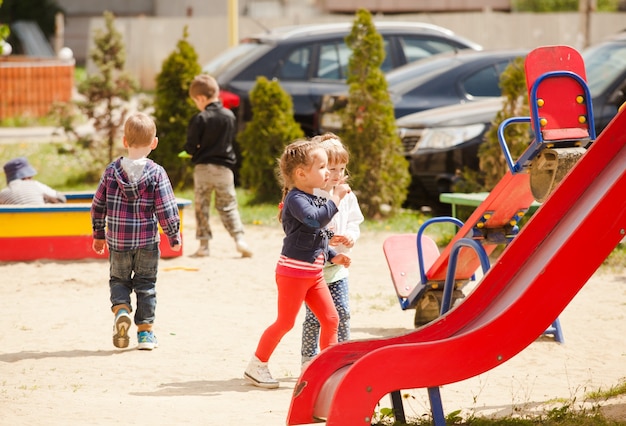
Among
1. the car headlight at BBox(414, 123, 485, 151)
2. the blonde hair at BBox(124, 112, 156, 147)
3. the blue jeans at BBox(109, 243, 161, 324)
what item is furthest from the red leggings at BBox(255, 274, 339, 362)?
the car headlight at BBox(414, 123, 485, 151)

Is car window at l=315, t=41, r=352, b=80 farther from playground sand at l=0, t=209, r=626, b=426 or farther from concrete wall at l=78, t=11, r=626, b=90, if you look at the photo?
concrete wall at l=78, t=11, r=626, b=90

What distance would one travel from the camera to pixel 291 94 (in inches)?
498

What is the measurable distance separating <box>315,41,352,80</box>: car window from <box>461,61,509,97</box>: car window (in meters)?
1.61

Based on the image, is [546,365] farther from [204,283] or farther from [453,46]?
[453,46]

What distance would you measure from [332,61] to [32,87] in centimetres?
971

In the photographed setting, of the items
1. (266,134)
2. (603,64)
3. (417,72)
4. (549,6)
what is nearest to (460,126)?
(603,64)

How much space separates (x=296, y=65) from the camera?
42.5 feet

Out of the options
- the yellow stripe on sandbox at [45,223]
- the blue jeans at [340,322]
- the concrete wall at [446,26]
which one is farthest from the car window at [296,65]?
the concrete wall at [446,26]

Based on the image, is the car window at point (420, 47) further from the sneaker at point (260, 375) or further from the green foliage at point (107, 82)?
the sneaker at point (260, 375)

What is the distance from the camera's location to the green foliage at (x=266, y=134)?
11.8 meters

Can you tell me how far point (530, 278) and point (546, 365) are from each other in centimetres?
147

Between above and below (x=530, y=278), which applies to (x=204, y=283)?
below

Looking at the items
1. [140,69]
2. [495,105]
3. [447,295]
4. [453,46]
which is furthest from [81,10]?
[447,295]

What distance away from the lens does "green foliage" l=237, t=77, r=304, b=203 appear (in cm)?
1184
